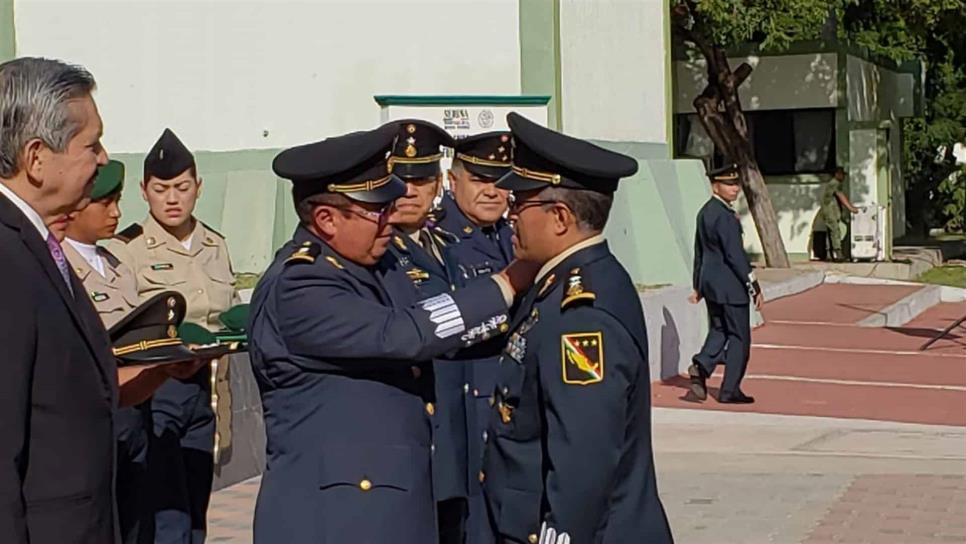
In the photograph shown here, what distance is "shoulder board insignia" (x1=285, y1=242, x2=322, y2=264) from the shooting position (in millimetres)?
3854

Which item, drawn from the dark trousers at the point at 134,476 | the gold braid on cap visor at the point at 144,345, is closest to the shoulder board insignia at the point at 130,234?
the dark trousers at the point at 134,476

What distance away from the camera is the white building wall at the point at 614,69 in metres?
14.4

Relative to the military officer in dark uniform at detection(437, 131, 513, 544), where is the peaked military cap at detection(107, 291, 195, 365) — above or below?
below

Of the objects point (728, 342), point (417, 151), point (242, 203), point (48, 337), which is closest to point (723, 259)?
point (728, 342)

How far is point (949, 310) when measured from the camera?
64.3 feet

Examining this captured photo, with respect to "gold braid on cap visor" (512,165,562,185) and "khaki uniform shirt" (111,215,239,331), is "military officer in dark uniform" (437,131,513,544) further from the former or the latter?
"gold braid on cap visor" (512,165,562,185)

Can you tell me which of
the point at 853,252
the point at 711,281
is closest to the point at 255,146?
the point at 711,281

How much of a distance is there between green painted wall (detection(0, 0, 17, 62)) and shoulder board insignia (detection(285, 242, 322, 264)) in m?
11.0

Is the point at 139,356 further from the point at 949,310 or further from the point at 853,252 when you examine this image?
the point at 853,252

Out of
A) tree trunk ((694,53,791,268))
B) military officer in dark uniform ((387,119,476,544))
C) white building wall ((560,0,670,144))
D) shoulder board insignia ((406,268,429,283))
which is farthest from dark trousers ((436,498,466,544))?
tree trunk ((694,53,791,268))

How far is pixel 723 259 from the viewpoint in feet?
37.1

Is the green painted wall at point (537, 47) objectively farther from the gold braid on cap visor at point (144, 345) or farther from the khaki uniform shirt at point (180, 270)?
the gold braid on cap visor at point (144, 345)

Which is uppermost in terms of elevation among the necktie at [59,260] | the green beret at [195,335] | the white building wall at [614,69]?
the white building wall at [614,69]

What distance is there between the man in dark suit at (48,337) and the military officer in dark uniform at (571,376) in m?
1.06
